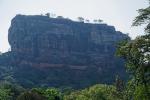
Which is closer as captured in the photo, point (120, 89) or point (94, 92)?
point (120, 89)

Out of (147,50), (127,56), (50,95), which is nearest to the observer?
(147,50)

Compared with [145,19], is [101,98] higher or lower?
lower

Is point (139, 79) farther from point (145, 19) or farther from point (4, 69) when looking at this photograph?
point (4, 69)

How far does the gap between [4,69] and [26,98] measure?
14490cm

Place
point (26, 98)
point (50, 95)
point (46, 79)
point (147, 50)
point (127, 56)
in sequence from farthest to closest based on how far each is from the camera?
A: 1. point (46, 79)
2. point (50, 95)
3. point (26, 98)
4. point (127, 56)
5. point (147, 50)

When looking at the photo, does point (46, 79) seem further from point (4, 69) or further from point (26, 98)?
point (26, 98)

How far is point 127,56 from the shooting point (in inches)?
976

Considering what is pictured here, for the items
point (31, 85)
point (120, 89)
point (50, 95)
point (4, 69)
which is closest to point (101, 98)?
point (50, 95)

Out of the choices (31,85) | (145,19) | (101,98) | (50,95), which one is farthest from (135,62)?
(31,85)

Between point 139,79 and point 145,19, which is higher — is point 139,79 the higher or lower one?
the lower one

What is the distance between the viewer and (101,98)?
73688mm

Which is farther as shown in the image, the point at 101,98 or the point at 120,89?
the point at 101,98

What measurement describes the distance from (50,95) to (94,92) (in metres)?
8.51

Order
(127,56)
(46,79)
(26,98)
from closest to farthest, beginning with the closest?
(127,56) → (26,98) → (46,79)
